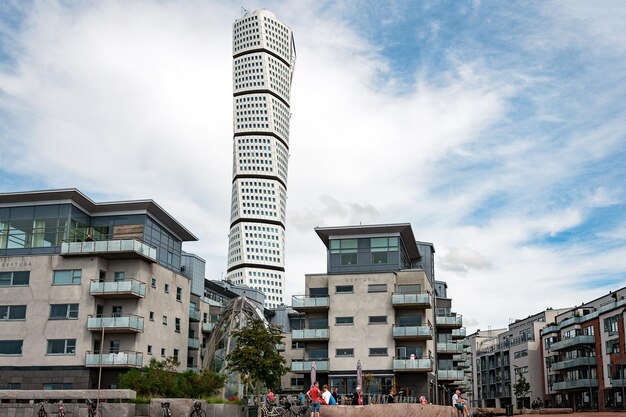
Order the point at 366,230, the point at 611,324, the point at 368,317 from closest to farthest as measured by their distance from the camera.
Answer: the point at 368,317 → the point at 366,230 → the point at 611,324

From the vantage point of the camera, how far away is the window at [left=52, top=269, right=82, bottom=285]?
66.9 meters

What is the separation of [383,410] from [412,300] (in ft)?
118

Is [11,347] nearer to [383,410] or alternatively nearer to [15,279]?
[15,279]

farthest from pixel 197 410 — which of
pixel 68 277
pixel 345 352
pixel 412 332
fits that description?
pixel 412 332

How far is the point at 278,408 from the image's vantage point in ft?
172

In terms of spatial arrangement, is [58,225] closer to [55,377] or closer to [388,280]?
[55,377]

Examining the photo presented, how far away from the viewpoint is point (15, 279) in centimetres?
6769

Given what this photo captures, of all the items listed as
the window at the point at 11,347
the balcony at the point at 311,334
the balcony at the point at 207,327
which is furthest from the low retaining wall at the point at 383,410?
the balcony at the point at 207,327

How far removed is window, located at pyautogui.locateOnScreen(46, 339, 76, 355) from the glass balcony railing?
30.5m

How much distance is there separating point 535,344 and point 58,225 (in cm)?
9893

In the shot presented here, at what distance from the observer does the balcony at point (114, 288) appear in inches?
2581

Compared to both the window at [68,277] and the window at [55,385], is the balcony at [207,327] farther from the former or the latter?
the window at [55,385]

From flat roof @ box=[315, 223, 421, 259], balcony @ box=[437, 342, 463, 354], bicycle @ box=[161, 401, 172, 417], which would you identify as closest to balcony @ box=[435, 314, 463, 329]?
balcony @ box=[437, 342, 463, 354]

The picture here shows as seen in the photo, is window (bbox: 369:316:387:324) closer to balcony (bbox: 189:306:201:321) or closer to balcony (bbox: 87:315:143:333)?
balcony (bbox: 189:306:201:321)
